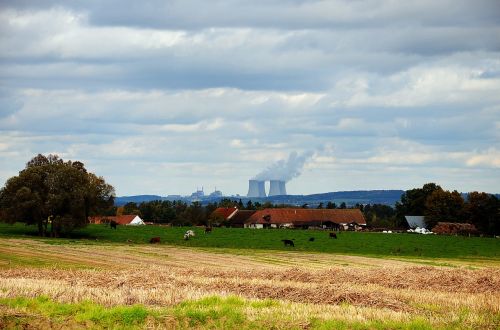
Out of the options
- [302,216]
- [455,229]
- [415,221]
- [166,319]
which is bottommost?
[166,319]

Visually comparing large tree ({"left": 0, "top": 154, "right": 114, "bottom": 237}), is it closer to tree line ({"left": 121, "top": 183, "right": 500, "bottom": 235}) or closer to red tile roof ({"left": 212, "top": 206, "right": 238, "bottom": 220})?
tree line ({"left": 121, "top": 183, "right": 500, "bottom": 235})

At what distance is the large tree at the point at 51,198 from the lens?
281ft

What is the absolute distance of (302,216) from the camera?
17050 centimetres

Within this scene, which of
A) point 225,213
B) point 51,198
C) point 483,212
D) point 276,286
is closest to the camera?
point 276,286

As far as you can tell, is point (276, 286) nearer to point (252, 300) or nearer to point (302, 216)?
point (252, 300)

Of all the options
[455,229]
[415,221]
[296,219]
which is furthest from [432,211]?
[296,219]

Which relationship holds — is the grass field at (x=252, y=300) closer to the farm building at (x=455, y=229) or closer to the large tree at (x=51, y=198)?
the large tree at (x=51, y=198)

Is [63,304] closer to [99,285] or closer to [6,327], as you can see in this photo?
[6,327]

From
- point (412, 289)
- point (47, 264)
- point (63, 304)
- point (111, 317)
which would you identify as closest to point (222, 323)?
point (111, 317)

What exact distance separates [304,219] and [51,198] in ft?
300

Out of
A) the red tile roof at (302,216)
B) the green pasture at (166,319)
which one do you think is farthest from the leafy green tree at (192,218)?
the green pasture at (166,319)

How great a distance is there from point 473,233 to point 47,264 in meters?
110

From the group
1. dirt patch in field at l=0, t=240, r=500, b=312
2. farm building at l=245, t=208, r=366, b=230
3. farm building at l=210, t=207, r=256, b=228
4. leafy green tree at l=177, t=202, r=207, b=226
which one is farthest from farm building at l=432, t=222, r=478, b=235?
dirt patch in field at l=0, t=240, r=500, b=312

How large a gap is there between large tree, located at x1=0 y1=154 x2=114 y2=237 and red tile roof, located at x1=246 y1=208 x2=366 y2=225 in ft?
263
